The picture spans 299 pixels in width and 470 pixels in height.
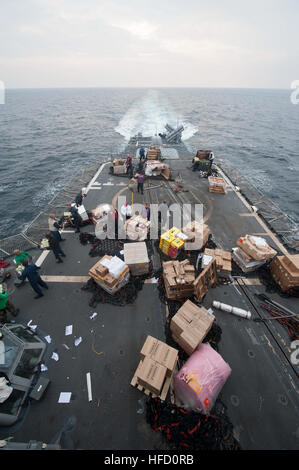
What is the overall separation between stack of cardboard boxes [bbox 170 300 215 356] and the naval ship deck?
912mm

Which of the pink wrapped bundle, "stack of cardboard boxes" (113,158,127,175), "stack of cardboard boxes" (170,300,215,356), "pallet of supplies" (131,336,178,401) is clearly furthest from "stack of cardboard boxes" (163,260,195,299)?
"stack of cardboard boxes" (113,158,127,175)

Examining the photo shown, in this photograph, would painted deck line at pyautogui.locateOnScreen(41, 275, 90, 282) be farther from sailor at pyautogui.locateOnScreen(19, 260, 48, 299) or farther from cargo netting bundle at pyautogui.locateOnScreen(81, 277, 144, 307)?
sailor at pyautogui.locateOnScreen(19, 260, 48, 299)

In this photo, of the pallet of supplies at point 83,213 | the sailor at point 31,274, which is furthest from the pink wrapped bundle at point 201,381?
the pallet of supplies at point 83,213

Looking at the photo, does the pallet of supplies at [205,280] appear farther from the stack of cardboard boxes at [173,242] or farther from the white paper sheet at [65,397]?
the white paper sheet at [65,397]

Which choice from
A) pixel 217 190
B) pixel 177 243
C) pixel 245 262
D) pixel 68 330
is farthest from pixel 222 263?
pixel 217 190

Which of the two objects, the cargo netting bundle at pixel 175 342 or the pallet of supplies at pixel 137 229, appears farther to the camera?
the pallet of supplies at pixel 137 229

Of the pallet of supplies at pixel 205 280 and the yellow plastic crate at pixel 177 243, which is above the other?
the yellow plastic crate at pixel 177 243

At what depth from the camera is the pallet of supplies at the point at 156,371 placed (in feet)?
16.8

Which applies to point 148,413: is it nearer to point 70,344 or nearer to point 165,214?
point 70,344

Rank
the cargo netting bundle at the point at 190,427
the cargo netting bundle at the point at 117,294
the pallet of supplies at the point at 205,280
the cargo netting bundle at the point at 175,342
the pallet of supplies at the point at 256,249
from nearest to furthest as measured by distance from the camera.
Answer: the cargo netting bundle at the point at 190,427 → the cargo netting bundle at the point at 175,342 → the pallet of supplies at the point at 205,280 → the cargo netting bundle at the point at 117,294 → the pallet of supplies at the point at 256,249

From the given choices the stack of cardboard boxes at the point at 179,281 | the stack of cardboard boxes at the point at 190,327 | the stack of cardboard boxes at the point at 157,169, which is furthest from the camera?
the stack of cardboard boxes at the point at 157,169

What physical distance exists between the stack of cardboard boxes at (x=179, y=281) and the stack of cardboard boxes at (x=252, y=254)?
290 cm

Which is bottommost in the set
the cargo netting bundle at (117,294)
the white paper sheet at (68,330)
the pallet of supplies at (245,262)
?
the white paper sheet at (68,330)

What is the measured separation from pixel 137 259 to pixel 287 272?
6318mm
